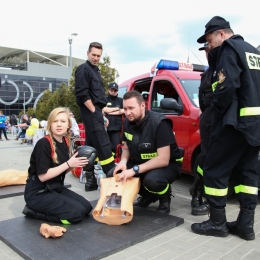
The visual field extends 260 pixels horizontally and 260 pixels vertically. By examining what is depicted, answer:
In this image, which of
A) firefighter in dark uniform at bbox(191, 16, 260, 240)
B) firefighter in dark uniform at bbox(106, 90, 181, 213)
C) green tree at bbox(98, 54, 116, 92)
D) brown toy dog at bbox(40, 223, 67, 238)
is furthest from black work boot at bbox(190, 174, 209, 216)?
green tree at bbox(98, 54, 116, 92)

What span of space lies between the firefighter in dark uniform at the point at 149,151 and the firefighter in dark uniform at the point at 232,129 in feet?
1.85

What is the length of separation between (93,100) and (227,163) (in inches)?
87.4

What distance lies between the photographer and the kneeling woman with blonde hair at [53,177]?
3168 mm

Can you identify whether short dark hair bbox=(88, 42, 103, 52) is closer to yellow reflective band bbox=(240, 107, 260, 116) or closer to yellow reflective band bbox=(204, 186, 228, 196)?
yellow reflective band bbox=(240, 107, 260, 116)

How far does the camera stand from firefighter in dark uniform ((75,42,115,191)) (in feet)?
14.0

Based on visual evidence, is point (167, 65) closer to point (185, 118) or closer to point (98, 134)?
point (185, 118)

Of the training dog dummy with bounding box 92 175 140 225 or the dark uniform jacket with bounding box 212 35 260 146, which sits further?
the training dog dummy with bounding box 92 175 140 225

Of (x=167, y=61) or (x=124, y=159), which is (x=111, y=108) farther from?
(x=124, y=159)

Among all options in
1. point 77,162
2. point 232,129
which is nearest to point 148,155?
point 77,162

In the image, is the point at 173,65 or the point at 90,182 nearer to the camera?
the point at 90,182

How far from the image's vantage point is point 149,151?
3.51 m

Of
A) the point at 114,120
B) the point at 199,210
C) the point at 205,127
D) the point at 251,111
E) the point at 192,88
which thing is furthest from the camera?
the point at 114,120

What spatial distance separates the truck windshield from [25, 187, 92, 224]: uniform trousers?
93.3 inches

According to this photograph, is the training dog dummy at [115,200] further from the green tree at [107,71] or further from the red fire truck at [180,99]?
the green tree at [107,71]
